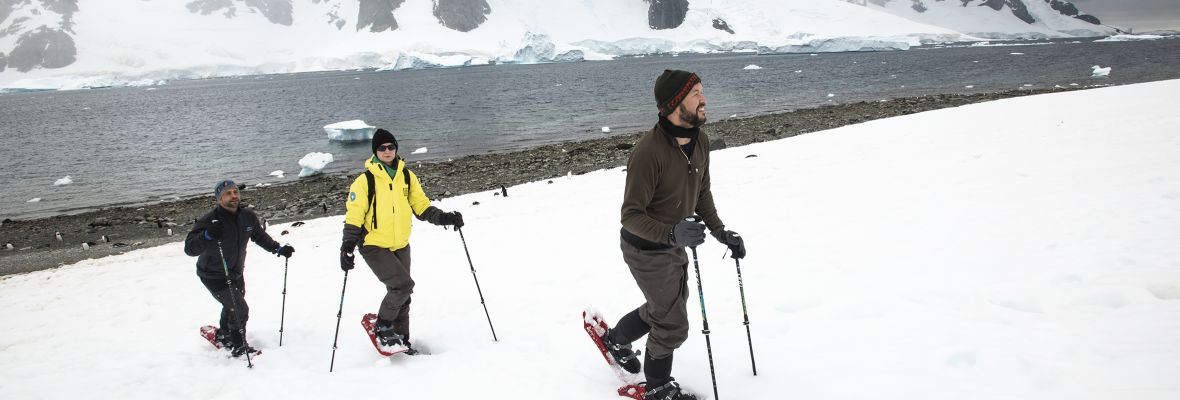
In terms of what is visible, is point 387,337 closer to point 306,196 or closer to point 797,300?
point 797,300

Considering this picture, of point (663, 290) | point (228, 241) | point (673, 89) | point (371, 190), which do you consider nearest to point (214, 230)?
point (228, 241)

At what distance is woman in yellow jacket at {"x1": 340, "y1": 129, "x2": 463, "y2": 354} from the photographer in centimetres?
563

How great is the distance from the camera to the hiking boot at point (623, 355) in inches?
199

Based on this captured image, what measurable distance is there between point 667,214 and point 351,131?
1413 inches

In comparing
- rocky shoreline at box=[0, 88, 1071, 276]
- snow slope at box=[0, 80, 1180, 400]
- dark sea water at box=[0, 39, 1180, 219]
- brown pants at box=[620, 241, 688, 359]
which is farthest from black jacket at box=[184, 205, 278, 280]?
dark sea water at box=[0, 39, 1180, 219]

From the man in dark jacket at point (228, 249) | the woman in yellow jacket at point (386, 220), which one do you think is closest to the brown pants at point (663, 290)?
the woman in yellow jacket at point (386, 220)

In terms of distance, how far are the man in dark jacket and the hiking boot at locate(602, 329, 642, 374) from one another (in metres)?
3.51

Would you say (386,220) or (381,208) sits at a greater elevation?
(381,208)

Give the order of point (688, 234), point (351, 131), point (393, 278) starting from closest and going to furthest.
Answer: point (688, 234)
point (393, 278)
point (351, 131)

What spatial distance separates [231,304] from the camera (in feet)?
21.7

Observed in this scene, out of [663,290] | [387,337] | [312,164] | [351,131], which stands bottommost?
[387,337]

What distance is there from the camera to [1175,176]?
27.3 feet

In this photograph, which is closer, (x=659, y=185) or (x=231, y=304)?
(x=659, y=185)

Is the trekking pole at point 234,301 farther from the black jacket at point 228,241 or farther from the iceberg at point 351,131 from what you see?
the iceberg at point 351,131
